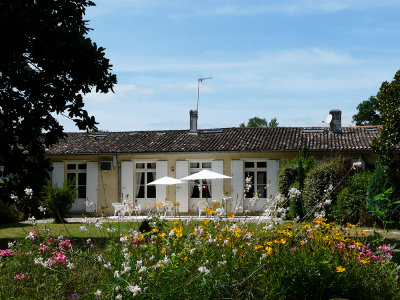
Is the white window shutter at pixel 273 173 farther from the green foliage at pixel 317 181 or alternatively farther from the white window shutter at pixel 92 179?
the white window shutter at pixel 92 179

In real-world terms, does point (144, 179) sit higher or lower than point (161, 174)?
lower

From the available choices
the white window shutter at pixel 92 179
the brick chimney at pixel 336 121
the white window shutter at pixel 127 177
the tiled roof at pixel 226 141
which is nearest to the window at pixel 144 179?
the white window shutter at pixel 127 177

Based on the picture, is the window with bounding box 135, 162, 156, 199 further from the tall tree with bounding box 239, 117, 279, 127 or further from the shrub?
the tall tree with bounding box 239, 117, 279, 127

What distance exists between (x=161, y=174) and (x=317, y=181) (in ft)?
23.6

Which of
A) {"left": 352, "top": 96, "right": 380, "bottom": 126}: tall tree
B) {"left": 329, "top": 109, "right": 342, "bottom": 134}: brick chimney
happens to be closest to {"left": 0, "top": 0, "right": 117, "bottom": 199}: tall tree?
{"left": 329, "top": 109, "right": 342, "bottom": 134}: brick chimney

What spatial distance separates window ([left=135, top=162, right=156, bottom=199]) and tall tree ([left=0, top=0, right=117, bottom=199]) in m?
10.3

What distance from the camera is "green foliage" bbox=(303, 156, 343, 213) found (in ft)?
47.8

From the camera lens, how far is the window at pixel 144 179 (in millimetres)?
19547

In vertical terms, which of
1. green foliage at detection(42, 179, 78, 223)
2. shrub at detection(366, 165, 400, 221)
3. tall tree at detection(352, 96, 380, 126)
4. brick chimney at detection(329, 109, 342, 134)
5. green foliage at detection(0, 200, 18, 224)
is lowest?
green foliage at detection(0, 200, 18, 224)

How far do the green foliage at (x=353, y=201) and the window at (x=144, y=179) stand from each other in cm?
862

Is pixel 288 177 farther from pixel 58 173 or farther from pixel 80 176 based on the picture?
pixel 58 173

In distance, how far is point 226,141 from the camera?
1942cm

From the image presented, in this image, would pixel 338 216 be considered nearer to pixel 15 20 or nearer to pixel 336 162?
pixel 336 162

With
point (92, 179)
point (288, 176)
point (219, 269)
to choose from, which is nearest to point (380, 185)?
point (288, 176)
